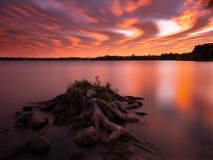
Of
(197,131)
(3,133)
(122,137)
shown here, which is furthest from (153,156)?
(3,133)

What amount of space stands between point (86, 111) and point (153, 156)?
18.2ft

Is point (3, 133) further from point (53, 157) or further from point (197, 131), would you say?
point (197, 131)

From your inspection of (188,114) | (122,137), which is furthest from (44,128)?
(188,114)

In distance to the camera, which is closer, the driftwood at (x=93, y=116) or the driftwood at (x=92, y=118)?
the driftwood at (x=92, y=118)

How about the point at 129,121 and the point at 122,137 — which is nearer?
the point at 122,137

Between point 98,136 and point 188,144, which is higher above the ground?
point 98,136

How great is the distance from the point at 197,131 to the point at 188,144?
7.27 feet

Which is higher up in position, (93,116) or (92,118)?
(93,116)

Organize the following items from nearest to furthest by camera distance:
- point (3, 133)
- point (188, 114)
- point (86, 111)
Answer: point (3, 133) → point (86, 111) → point (188, 114)

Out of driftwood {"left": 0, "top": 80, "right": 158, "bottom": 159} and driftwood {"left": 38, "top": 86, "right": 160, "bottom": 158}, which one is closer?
driftwood {"left": 0, "top": 80, "right": 158, "bottom": 159}

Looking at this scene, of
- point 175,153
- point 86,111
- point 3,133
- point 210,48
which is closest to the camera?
point 175,153

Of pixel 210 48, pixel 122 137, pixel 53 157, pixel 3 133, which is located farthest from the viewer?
pixel 210 48

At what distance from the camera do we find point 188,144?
937 cm

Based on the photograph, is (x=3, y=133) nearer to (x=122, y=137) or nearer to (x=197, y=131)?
(x=122, y=137)
